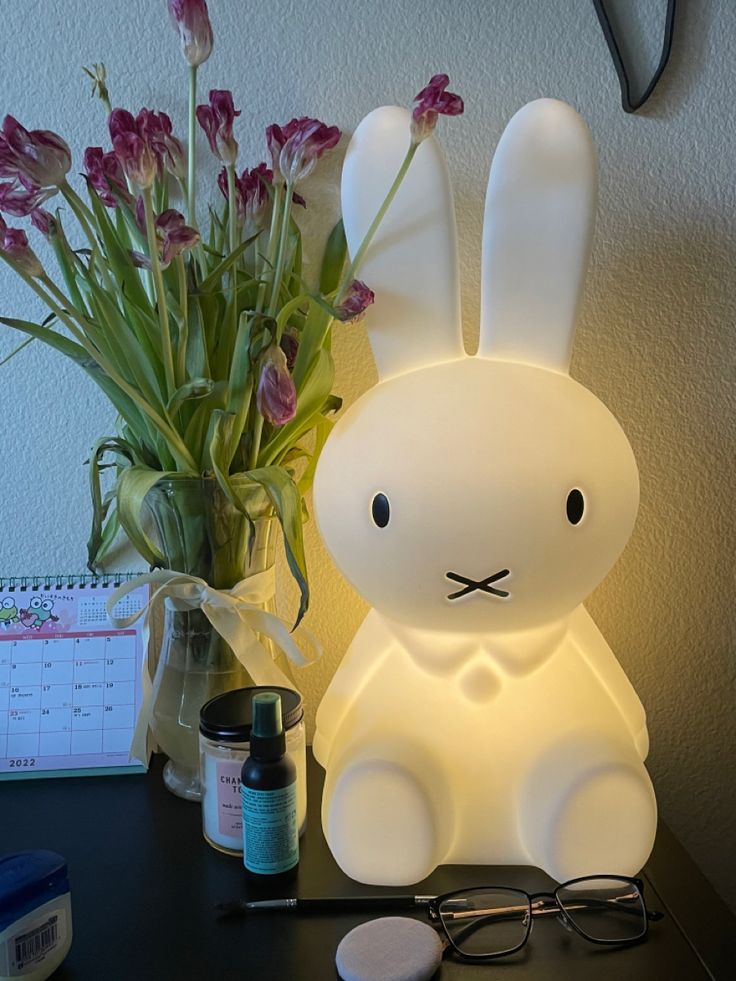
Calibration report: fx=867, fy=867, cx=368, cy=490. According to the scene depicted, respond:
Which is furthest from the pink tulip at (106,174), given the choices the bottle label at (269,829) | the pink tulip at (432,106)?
the bottle label at (269,829)

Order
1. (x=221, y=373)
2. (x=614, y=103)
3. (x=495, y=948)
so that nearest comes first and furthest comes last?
(x=495, y=948), (x=221, y=373), (x=614, y=103)

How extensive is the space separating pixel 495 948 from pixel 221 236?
646 millimetres

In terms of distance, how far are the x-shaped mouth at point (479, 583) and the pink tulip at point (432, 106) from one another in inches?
13.1

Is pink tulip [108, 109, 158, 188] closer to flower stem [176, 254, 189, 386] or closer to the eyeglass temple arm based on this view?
flower stem [176, 254, 189, 386]

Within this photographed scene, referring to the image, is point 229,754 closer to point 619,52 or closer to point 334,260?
point 334,260

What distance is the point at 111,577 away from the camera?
0.90m

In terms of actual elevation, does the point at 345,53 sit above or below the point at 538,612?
above

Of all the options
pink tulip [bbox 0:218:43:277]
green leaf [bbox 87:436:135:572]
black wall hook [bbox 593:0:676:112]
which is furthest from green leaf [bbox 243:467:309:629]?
black wall hook [bbox 593:0:676:112]

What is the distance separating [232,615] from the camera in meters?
0.74

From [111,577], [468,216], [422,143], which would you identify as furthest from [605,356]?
[111,577]

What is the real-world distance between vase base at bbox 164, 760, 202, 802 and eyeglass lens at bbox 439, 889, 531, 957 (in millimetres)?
272

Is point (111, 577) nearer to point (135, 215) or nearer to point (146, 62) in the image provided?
point (135, 215)

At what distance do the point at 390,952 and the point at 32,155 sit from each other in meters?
0.59

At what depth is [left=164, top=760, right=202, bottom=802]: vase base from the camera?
2.63 feet
